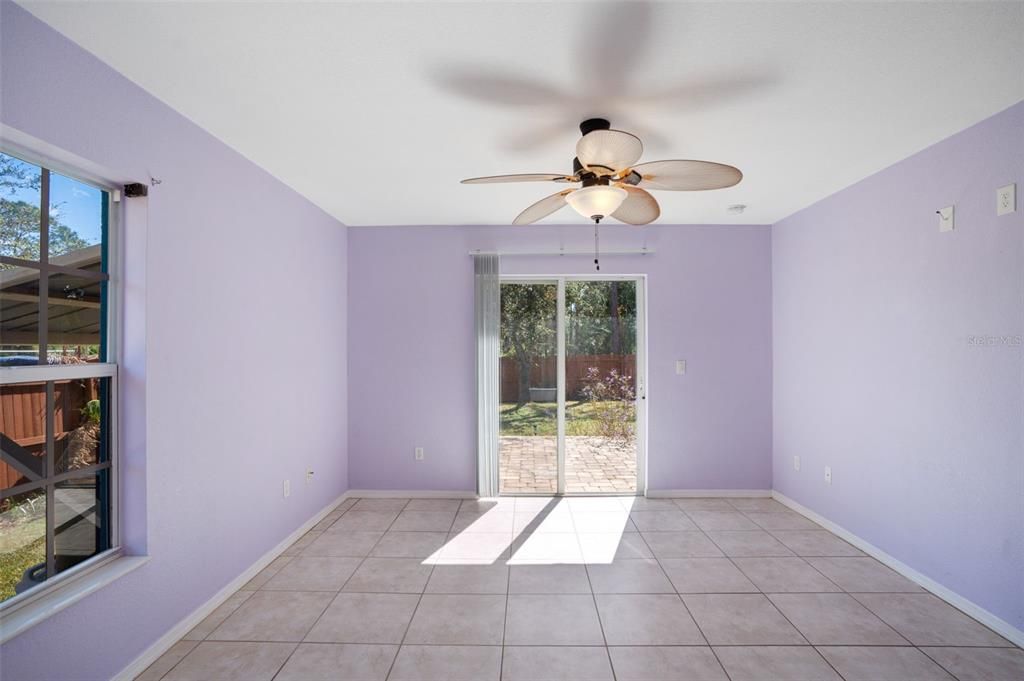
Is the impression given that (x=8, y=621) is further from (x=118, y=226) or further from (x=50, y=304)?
(x=118, y=226)

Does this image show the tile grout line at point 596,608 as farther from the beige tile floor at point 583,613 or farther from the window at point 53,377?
the window at point 53,377

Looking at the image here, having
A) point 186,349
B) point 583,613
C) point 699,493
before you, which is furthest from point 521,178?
point 699,493

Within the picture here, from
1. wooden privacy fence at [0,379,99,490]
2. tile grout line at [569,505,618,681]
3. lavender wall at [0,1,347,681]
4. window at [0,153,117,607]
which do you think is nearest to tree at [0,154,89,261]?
window at [0,153,117,607]

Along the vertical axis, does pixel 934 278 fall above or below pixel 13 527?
above

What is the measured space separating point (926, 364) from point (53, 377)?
399cm

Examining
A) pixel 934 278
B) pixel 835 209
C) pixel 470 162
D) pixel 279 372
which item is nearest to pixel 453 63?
pixel 470 162

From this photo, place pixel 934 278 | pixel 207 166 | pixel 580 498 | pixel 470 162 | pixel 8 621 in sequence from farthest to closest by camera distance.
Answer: pixel 580 498 < pixel 470 162 < pixel 934 278 < pixel 207 166 < pixel 8 621

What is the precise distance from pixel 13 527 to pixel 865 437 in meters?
4.19

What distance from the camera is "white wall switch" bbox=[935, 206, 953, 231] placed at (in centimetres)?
253

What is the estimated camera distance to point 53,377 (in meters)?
1.78

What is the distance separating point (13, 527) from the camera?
1641 mm

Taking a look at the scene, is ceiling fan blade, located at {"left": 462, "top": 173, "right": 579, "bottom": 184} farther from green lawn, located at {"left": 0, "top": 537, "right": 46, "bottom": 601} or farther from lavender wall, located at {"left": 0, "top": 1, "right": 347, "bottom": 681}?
green lawn, located at {"left": 0, "top": 537, "right": 46, "bottom": 601}

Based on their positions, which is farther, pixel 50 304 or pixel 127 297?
pixel 127 297

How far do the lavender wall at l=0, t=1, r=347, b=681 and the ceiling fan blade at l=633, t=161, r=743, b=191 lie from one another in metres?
2.06
